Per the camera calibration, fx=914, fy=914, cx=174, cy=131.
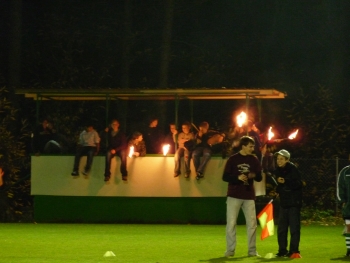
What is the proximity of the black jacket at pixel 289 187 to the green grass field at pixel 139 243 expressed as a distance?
0.96m

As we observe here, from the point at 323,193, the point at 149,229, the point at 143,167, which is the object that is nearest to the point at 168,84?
the point at 323,193

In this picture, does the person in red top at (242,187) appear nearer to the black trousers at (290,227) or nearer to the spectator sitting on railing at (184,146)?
the black trousers at (290,227)

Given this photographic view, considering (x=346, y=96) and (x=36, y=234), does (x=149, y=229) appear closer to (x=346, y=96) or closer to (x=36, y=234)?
(x=36, y=234)

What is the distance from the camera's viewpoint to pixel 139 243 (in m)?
18.2

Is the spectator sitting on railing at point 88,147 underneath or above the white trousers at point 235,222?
above

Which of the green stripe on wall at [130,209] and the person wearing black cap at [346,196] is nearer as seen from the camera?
the person wearing black cap at [346,196]

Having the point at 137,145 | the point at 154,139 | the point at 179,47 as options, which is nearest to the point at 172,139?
the point at 154,139

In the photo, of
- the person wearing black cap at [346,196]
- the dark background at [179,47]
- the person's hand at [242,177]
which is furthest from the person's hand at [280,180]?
the dark background at [179,47]

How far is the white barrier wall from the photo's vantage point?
79.7 ft

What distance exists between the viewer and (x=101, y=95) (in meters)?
25.5

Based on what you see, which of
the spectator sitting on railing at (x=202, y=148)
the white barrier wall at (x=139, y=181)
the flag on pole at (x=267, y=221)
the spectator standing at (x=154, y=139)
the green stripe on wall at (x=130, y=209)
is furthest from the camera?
the spectator standing at (x=154, y=139)

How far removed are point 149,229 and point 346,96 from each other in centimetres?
1529

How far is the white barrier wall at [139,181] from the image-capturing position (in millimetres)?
24281

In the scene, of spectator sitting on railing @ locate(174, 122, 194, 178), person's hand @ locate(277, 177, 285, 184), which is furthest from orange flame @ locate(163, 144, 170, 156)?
person's hand @ locate(277, 177, 285, 184)
